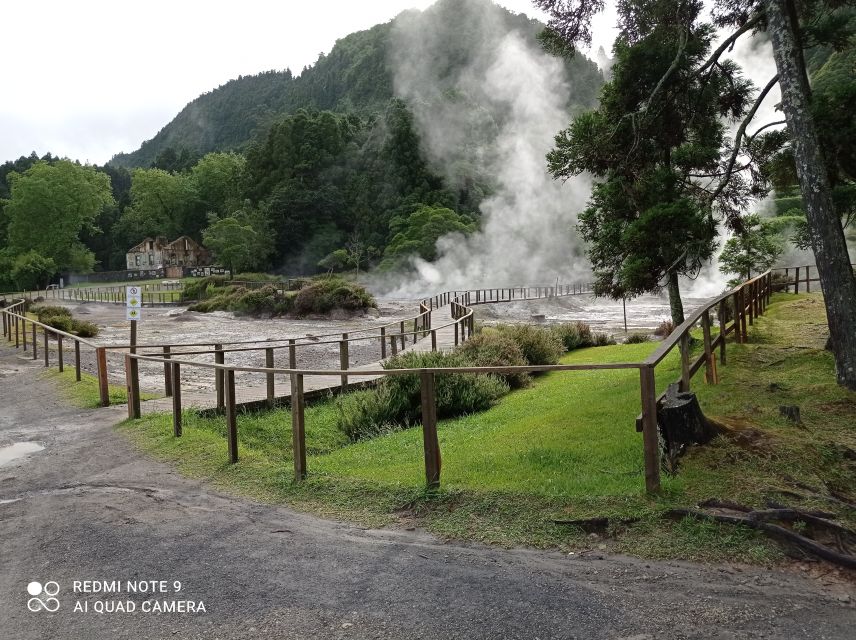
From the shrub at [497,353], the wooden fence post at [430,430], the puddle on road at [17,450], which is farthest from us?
the shrub at [497,353]

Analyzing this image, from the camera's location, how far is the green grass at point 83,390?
34.3 feet

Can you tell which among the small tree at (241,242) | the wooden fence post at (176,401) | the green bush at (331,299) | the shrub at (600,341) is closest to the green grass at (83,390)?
the wooden fence post at (176,401)

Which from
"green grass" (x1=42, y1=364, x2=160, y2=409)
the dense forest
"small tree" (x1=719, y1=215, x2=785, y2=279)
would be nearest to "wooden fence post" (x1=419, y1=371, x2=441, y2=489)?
"green grass" (x1=42, y1=364, x2=160, y2=409)

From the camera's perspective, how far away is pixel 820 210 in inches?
300

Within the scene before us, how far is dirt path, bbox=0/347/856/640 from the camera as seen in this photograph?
10.5 feet

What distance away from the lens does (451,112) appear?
346 feet

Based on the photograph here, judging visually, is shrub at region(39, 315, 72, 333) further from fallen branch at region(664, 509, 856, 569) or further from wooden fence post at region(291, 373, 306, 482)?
fallen branch at region(664, 509, 856, 569)

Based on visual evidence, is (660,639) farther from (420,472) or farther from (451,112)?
(451,112)

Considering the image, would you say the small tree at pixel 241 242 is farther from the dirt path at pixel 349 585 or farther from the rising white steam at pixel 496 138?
the dirt path at pixel 349 585

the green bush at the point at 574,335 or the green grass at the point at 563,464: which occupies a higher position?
the green bush at the point at 574,335

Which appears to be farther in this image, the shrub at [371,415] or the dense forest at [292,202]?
the dense forest at [292,202]

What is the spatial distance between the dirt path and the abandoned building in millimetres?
94640

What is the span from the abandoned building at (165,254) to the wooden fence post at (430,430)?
94938 millimetres

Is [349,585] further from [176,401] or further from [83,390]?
[83,390]
